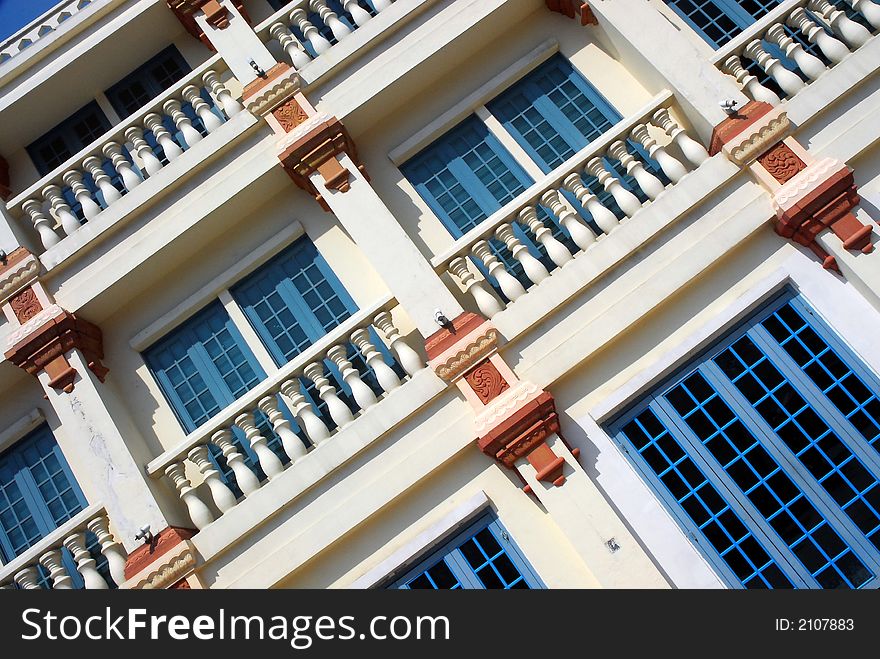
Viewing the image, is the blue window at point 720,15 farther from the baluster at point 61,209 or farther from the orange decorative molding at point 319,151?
the baluster at point 61,209

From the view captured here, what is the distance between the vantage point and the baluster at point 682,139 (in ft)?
31.5

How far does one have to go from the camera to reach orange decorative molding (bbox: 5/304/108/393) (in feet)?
34.2

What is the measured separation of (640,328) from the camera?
9.30 metres

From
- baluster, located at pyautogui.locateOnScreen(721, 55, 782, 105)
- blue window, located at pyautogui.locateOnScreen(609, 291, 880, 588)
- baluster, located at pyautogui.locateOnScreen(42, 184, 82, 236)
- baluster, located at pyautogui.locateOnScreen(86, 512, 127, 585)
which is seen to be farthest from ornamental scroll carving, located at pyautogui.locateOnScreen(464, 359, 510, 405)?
baluster, located at pyautogui.locateOnScreen(42, 184, 82, 236)

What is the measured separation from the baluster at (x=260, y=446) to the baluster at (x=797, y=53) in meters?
7.21

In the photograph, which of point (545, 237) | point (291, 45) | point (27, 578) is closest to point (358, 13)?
point (291, 45)

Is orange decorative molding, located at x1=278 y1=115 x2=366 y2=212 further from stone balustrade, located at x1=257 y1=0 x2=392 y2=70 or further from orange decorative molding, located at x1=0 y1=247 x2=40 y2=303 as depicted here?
orange decorative molding, located at x1=0 y1=247 x2=40 y2=303

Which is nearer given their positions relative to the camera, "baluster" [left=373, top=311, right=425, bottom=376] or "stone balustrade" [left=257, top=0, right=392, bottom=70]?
"baluster" [left=373, top=311, right=425, bottom=376]

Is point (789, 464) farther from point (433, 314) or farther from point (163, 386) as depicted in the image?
point (163, 386)

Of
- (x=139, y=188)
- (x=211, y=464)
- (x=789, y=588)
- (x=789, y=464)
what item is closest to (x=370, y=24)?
(x=139, y=188)

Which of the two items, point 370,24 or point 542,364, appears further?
point 370,24

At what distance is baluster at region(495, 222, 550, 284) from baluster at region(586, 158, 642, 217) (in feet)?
3.57

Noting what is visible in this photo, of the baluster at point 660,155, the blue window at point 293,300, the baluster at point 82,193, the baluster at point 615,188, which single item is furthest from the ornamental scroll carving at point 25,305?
the baluster at point 660,155

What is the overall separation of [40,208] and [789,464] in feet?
31.2
